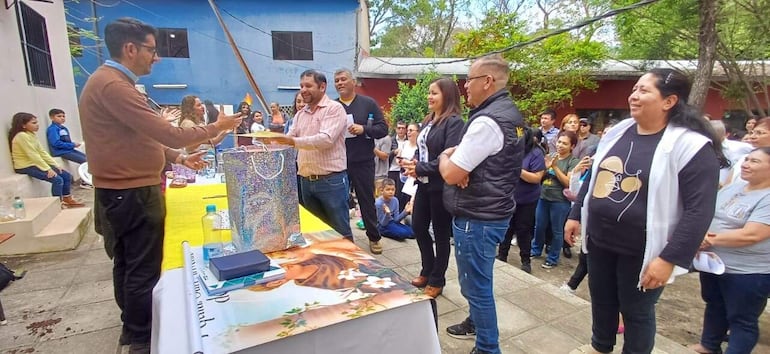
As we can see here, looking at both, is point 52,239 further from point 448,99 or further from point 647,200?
point 647,200

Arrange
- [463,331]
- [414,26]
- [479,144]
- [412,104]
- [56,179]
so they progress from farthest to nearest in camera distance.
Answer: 1. [414,26]
2. [412,104]
3. [56,179]
4. [463,331]
5. [479,144]

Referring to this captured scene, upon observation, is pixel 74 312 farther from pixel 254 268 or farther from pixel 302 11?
pixel 302 11

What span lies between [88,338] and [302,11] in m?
11.9

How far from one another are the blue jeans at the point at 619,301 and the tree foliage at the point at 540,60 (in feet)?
26.3

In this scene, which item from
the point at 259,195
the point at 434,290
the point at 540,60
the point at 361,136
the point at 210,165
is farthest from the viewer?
the point at 540,60

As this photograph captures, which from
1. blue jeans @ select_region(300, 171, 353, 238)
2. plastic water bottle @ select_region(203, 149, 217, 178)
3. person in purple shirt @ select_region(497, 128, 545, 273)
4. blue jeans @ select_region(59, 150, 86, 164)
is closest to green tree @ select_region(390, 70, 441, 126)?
person in purple shirt @ select_region(497, 128, 545, 273)

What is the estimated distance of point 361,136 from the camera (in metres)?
3.34

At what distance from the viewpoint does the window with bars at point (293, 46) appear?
12.4 metres

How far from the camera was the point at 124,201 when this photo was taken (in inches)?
75.2

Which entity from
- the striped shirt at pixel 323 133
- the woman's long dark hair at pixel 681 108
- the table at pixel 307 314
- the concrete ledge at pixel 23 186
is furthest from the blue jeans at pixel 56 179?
the woman's long dark hair at pixel 681 108

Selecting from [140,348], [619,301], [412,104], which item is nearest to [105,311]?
[140,348]

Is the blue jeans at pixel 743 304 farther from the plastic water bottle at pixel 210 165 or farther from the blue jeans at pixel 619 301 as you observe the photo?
the plastic water bottle at pixel 210 165

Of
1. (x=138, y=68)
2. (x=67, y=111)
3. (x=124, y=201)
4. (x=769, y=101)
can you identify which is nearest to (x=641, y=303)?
(x=124, y=201)

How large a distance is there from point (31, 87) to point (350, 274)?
6.73 m
